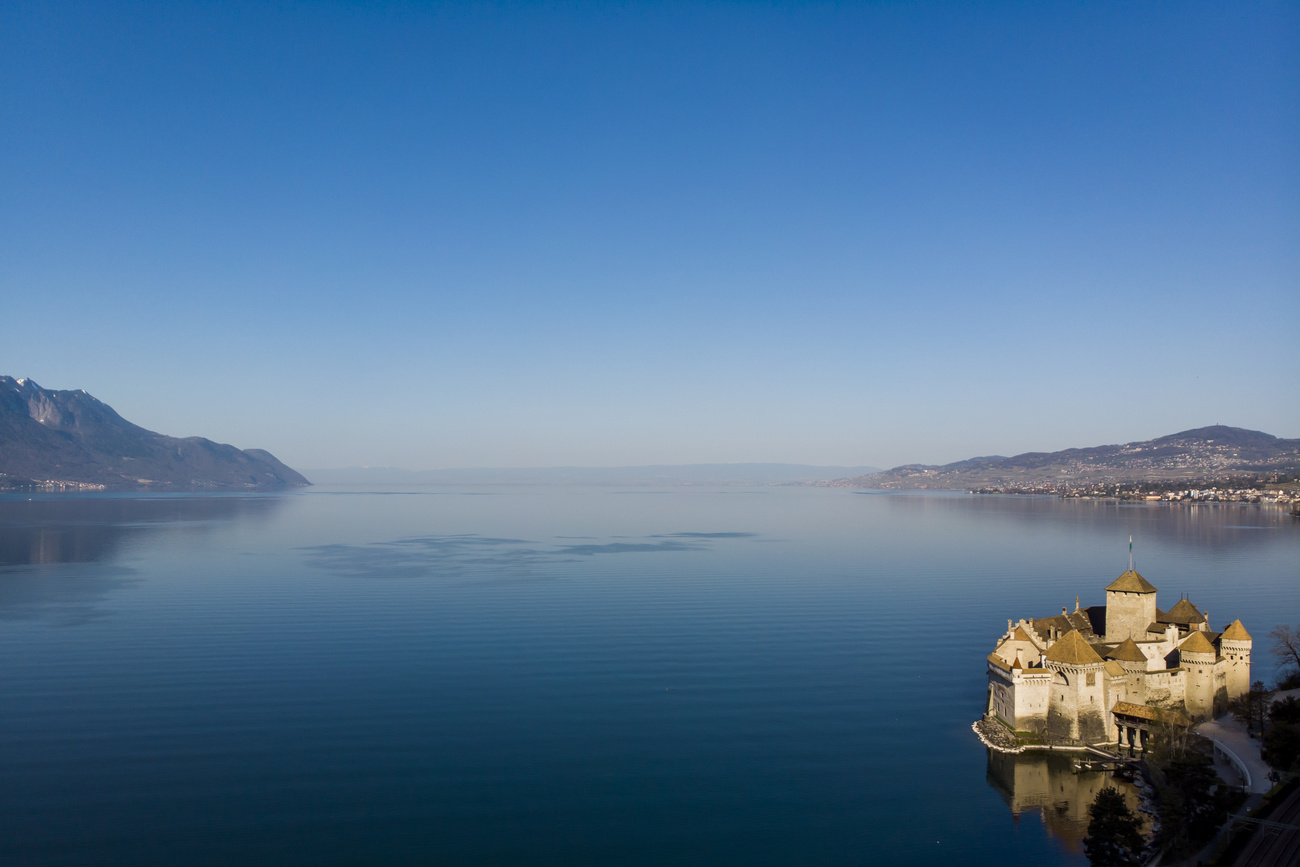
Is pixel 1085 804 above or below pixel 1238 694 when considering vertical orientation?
below

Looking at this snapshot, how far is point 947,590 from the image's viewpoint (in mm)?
65250

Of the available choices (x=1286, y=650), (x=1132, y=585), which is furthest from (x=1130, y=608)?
(x=1286, y=650)

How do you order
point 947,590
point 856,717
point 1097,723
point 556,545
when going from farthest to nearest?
1. point 556,545
2. point 947,590
3. point 856,717
4. point 1097,723

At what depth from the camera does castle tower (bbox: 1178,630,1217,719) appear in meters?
31.7

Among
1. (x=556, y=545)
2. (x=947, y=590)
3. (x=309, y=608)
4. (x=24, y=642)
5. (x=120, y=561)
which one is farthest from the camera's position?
(x=556, y=545)

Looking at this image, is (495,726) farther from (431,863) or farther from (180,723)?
(180,723)

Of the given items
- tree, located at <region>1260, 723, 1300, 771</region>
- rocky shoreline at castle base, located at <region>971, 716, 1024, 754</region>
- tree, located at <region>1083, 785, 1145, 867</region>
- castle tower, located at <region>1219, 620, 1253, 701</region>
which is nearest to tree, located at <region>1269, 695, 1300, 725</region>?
tree, located at <region>1260, 723, 1300, 771</region>

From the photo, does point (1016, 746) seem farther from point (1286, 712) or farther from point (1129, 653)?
point (1286, 712)

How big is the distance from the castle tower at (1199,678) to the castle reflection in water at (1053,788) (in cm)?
608

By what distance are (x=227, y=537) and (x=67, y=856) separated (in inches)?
3668

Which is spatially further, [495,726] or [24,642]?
[24,642]

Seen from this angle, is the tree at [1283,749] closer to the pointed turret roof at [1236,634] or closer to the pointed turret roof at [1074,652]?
the pointed turret roof at [1074,652]

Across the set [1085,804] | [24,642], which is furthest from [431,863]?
[24,642]

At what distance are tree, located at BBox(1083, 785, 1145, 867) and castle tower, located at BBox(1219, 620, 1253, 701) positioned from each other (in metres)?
13.7
